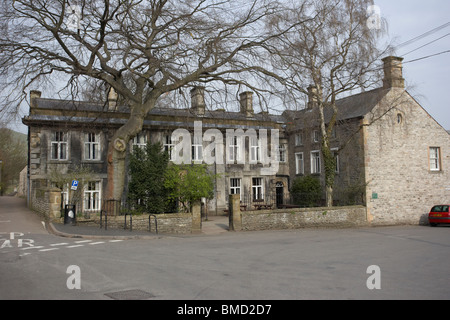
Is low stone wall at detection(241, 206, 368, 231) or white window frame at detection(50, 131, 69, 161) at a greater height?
white window frame at detection(50, 131, 69, 161)

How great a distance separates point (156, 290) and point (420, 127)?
96.9 feet

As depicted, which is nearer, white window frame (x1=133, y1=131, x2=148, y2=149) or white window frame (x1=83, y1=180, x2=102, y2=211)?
white window frame (x1=83, y1=180, x2=102, y2=211)

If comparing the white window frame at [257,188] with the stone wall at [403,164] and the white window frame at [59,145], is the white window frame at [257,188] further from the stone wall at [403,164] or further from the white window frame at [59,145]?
the white window frame at [59,145]

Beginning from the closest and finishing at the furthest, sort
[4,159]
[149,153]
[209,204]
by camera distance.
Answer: [149,153] < [209,204] < [4,159]

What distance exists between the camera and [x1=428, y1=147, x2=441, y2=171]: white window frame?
31453mm

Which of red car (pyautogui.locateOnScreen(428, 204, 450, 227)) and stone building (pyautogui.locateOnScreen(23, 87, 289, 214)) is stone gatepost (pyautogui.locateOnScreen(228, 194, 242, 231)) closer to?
stone building (pyautogui.locateOnScreen(23, 87, 289, 214))

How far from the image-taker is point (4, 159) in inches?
2206

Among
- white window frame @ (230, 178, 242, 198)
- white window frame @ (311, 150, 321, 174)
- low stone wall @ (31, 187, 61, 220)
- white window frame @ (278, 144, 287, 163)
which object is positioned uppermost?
white window frame @ (278, 144, 287, 163)

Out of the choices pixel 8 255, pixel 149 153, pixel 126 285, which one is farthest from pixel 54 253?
pixel 149 153

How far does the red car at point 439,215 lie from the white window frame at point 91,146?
80.7ft

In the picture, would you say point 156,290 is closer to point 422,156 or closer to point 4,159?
point 422,156

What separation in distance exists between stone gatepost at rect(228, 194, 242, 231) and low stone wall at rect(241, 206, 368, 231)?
0.82 ft

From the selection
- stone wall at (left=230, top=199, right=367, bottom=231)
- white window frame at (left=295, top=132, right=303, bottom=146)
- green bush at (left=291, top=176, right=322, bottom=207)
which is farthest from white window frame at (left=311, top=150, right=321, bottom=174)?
stone wall at (left=230, top=199, right=367, bottom=231)
